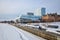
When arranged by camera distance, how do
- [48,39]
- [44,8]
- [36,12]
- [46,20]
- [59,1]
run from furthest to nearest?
[46,20], [36,12], [44,8], [59,1], [48,39]

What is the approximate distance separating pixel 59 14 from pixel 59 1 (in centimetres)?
109

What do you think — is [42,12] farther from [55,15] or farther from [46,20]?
[46,20]

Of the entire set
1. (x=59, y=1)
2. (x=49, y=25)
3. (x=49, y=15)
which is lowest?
(x=49, y=25)

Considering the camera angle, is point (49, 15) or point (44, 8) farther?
point (49, 15)

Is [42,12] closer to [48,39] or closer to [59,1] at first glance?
[59,1]

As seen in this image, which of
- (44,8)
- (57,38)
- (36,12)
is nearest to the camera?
(57,38)

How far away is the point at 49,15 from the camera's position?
7809mm

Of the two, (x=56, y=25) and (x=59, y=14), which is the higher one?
(x=59, y=14)

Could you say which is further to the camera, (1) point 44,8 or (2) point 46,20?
(2) point 46,20

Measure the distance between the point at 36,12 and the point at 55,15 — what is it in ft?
2.94

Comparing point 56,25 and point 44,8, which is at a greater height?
point 44,8

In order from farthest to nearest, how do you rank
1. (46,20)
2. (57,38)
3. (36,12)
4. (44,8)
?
1. (46,20)
2. (36,12)
3. (44,8)
4. (57,38)

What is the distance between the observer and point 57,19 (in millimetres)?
7363

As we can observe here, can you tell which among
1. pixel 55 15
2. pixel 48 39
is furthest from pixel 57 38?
pixel 55 15
